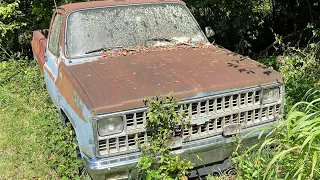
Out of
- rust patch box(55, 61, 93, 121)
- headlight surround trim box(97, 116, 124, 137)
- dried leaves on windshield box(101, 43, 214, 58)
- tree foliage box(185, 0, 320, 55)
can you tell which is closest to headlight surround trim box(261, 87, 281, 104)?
dried leaves on windshield box(101, 43, 214, 58)

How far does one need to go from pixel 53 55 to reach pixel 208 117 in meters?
2.33

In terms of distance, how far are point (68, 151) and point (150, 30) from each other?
5.73ft

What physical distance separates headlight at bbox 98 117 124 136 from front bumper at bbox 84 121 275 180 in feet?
0.76

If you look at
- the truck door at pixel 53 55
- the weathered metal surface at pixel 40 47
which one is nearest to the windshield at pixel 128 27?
the truck door at pixel 53 55

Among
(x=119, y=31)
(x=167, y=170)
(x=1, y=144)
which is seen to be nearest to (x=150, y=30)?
(x=119, y=31)

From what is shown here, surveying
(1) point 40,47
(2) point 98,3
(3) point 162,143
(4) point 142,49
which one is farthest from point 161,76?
(1) point 40,47

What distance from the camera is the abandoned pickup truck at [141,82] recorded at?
3.42 meters

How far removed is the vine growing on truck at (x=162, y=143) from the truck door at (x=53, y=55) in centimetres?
168

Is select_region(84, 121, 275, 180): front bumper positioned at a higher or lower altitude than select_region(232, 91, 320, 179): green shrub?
lower

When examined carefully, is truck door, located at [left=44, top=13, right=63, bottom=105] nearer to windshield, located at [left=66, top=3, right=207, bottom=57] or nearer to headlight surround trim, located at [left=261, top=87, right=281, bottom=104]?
windshield, located at [left=66, top=3, right=207, bottom=57]

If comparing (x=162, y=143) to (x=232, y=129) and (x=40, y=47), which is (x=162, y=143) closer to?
(x=232, y=129)

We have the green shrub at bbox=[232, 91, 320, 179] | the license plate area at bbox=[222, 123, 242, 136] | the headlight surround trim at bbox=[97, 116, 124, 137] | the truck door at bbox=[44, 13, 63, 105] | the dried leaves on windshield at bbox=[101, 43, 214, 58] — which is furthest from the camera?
the truck door at bbox=[44, 13, 63, 105]

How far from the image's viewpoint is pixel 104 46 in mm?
4621

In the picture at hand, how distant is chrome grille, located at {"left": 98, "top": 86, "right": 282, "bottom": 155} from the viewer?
11.2 feet
